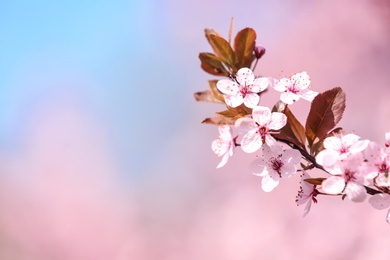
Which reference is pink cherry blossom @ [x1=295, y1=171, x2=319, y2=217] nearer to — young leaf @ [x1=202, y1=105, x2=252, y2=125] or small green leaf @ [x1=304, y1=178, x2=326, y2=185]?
small green leaf @ [x1=304, y1=178, x2=326, y2=185]

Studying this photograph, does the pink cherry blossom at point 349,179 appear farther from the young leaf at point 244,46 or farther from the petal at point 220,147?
the young leaf at point 244,46

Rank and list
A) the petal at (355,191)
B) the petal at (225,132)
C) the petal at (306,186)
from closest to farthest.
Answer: the petal at (355,191), the petal at (306,186), the petal at (225,132)

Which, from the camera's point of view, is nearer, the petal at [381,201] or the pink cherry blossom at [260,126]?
the petal at [381,201]

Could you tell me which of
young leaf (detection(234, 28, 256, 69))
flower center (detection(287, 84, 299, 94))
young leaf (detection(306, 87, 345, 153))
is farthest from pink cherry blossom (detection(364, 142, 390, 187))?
young leaf (detection(234, 28, 256, 69))

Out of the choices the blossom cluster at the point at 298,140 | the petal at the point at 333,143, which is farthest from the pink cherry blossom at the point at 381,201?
the petal at the point at 333,143

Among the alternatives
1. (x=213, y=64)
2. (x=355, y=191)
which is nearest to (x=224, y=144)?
(x=213, y=64)

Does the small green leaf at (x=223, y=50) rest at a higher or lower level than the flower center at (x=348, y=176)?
higher

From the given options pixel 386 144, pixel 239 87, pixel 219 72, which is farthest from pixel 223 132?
pixel 386 144
